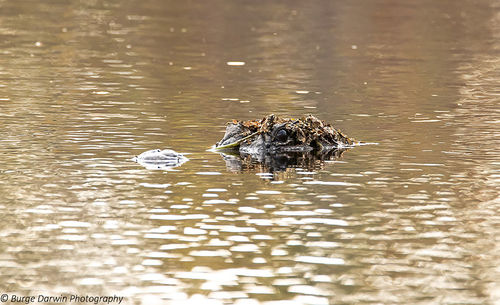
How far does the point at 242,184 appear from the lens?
20.4 metres

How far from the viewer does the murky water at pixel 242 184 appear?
559 inches

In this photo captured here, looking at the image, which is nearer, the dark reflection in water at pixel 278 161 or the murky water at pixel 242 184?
the murky water at pixel 242 184

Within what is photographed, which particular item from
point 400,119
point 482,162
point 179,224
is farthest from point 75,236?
point 400,119

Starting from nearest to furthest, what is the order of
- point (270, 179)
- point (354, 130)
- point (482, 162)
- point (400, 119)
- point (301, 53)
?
point (270, 179), point (482, 162), point (354, 130), point (400, 119), point (301, 53)

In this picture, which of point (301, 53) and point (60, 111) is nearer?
point (60, 111)

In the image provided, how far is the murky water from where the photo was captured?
14.2m

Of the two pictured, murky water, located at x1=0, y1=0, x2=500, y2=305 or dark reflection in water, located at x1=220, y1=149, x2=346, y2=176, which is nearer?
murky water, located at x1=0, y1=0, x2=500, y2=305

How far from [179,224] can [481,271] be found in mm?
4616

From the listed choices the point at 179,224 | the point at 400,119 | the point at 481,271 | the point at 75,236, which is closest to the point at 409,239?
the point at 481,271

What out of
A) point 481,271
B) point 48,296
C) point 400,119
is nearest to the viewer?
point 48,296

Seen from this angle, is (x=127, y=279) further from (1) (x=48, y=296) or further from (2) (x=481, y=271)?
(2) (x=481, y=271)

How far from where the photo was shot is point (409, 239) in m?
16.3

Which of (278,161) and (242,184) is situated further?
(278,161)

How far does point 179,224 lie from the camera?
669 inches
